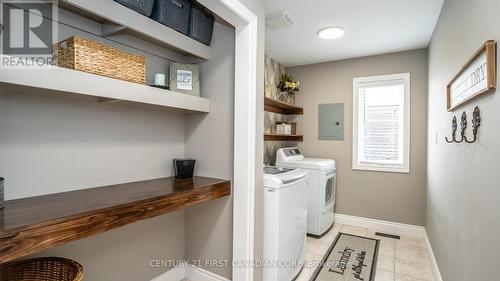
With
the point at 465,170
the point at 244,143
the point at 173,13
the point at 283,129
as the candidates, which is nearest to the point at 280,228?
the point at 244,143

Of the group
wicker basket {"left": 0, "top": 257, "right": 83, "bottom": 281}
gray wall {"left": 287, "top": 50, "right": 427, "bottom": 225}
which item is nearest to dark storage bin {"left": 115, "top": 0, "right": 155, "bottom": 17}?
wicker basket {"left": 0, "top": 257, "right": 83, "bottom": 281}

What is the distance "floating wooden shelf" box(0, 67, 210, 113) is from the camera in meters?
1.03

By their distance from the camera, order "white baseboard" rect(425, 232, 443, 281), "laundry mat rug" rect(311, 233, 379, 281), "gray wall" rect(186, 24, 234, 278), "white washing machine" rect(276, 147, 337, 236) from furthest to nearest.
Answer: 1. "white washing machine" rect(276, 147, 337, 236)
2. "laundry mat rug" rect(311, 233, 379, 281)
3. "white baseboard" rect(425, 232, 443, 281)
4. "gray wall" rect(186, 24, 234, 278)

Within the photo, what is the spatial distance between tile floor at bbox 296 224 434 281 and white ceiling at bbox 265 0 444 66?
2383mm

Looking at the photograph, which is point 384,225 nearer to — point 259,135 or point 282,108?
point 282,108

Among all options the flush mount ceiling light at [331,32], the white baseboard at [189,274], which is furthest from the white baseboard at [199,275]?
the flush mount ceiling light at [331,32]

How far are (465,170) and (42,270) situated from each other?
93.7 inches

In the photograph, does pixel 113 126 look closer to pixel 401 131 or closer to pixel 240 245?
pixel 240 245

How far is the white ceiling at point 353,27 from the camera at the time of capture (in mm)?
2181

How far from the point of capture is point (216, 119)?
2.01 meters

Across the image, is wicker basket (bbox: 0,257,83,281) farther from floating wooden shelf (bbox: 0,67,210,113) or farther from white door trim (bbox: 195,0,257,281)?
white door trim (bbox: 195,0,257,281)

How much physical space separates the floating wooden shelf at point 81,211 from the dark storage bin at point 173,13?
109cm

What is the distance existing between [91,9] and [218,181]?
127 centimetres

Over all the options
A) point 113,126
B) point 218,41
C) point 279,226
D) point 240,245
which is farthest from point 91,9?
point 279,226
